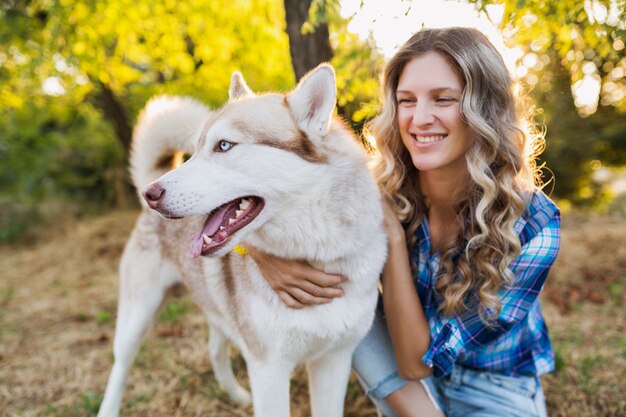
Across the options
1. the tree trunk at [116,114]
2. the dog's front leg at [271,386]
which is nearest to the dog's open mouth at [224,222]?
the dog's front leg at [271,386]

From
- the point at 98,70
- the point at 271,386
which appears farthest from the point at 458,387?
the point at 98,70

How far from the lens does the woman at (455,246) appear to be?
1.90m

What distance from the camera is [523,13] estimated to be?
7.00 feet

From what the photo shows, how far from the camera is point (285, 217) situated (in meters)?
1.72

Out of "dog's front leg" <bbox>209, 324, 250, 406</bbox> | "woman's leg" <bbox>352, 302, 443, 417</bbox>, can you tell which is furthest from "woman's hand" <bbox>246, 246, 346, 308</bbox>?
"dog's front leg" <bbox>209, 324, 250, 406</bbox>

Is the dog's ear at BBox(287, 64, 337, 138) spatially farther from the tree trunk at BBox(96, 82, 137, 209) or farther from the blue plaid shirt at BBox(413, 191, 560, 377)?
the tree trunk at BBox(96, 82, 137, 209)

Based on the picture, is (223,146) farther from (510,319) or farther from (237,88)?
(510,319)

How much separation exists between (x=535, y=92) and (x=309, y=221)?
20.9ft

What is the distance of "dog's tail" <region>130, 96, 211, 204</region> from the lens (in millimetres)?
2482

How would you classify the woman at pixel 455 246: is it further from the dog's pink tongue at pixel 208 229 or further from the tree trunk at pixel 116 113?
the tree trunk at pixel 116 113

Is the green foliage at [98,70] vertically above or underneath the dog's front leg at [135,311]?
above

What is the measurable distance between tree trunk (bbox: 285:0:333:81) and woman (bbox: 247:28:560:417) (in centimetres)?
94

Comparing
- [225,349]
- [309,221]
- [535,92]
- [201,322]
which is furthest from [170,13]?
[535,92]

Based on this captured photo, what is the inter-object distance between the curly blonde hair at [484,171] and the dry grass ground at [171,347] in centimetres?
100
